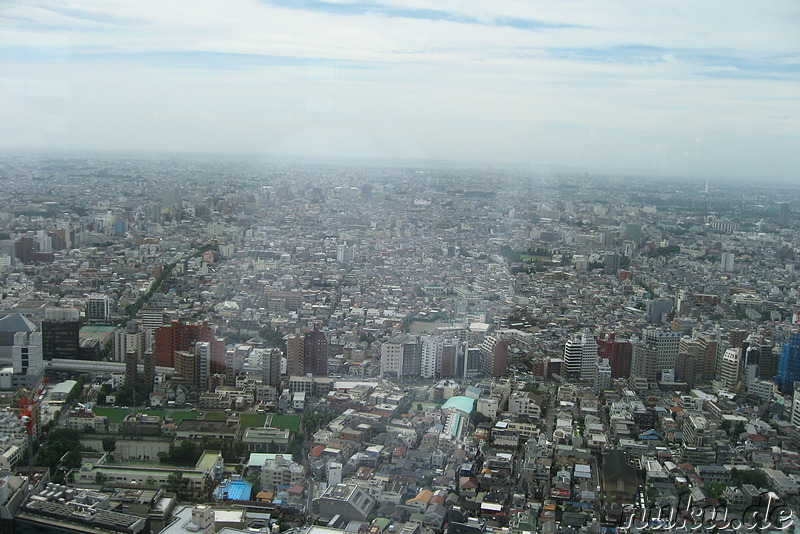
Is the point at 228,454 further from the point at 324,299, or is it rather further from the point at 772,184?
the point at 772,184

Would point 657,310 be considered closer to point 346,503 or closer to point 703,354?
point 703,354

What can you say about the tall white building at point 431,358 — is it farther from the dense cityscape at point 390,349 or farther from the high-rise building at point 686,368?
the high-rise building at point 686,368

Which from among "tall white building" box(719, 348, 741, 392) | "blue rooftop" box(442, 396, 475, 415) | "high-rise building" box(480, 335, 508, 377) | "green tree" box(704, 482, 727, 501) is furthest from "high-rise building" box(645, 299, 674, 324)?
"green tree" box(704, 482, 727, 501)

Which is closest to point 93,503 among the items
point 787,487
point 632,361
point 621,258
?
point 787,487

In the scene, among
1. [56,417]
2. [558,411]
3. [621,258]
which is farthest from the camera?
[621,258]

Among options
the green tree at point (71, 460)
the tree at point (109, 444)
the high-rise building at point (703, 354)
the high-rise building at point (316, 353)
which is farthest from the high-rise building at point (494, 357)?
the green tree at point (71, 460)

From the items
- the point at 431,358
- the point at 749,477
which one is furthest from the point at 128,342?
the point at 749,477
